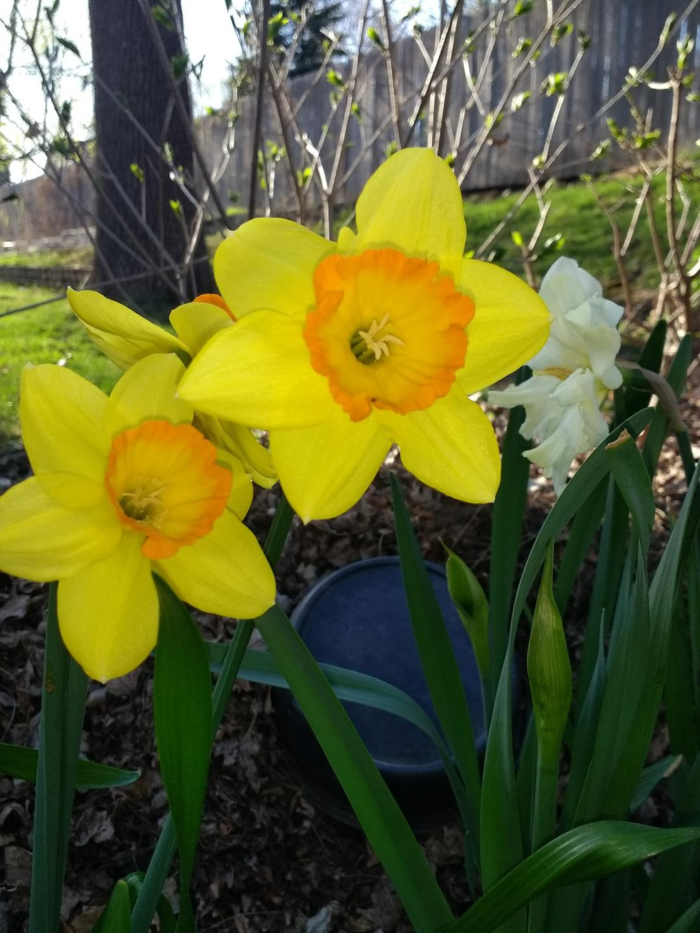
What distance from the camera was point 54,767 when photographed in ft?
2.15

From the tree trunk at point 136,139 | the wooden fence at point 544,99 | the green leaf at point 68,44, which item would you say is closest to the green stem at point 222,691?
the green leaf at point 68,44

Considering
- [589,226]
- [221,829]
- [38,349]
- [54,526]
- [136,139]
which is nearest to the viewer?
[54,526]

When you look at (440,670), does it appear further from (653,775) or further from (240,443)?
(240,443)

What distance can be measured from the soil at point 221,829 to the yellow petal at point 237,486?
117cm

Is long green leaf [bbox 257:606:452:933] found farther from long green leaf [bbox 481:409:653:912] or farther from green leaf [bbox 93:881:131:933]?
green leaf [bbox 93:881:131:933]

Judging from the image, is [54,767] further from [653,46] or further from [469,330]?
[653,46]

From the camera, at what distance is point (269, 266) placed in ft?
1.98

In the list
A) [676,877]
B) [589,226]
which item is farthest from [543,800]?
[589,226]

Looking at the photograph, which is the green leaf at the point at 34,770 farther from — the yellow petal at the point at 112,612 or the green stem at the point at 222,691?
the yellow petal at the point at 112,612

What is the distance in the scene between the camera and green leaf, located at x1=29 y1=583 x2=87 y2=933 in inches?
24.2

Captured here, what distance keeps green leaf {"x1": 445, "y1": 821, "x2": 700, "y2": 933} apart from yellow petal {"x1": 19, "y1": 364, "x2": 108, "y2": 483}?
0.56 m

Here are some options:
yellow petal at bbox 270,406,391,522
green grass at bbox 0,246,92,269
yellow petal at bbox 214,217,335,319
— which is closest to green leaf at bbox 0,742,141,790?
yellow petal at bbox 270,406,391,522

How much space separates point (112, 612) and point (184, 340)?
0.24 metres

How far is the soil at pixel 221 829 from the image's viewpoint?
1.48 m
